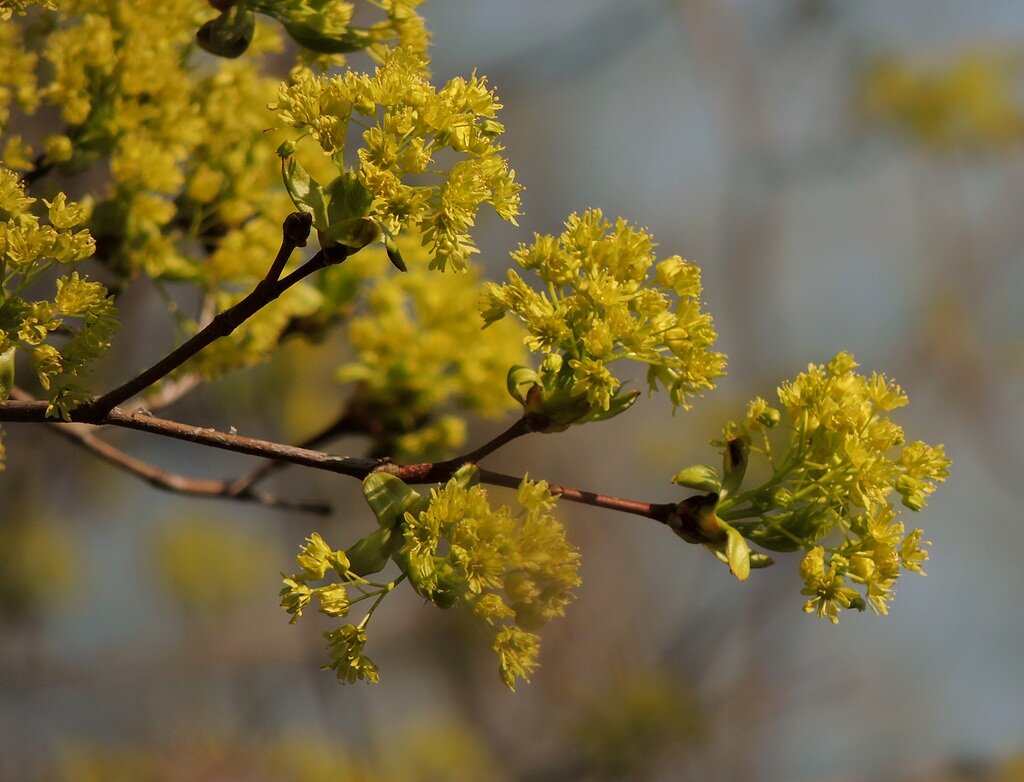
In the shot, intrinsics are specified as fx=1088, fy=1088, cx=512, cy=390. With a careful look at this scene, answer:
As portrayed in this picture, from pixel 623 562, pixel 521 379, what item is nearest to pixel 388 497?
pixel 521 379

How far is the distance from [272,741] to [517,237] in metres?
2.69

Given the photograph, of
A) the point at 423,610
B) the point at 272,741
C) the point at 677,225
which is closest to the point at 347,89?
the point at 272,741

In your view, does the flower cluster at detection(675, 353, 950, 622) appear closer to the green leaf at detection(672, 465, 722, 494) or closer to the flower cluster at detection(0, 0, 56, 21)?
the green leaf at detection(672, 465, 722, 494)

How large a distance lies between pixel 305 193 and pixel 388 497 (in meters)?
0.27

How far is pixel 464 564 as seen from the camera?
88 centimetres

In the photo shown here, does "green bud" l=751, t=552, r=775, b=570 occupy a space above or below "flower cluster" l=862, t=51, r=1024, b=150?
above

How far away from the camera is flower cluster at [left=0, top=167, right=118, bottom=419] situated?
34.5 inches

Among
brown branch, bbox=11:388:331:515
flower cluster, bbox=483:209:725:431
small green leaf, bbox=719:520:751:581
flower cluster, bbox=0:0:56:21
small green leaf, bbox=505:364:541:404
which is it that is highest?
flower cluster, bbox=0:0:56:21

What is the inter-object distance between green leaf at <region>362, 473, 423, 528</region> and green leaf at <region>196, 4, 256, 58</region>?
523mm

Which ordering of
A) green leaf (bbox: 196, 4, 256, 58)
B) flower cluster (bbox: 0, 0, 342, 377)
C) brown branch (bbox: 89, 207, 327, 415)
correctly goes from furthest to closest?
flower cluster (bbox: 0, 0, 342, 377) < green leaf (bbox: 196, 4, 256, 58) < brown branch (bbox: 89, 207, 327, 415)

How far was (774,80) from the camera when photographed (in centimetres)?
607

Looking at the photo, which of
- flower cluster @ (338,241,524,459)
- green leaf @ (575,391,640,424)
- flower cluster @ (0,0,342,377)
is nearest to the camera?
green leaf @ (575,391,640,424)

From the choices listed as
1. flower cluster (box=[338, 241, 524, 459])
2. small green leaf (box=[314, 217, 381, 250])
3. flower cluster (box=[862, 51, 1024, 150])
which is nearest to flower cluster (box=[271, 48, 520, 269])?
small green leaf (box=[314, 217, 381, 250])

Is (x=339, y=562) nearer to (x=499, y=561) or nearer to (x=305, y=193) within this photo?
(x=499, y=561)
